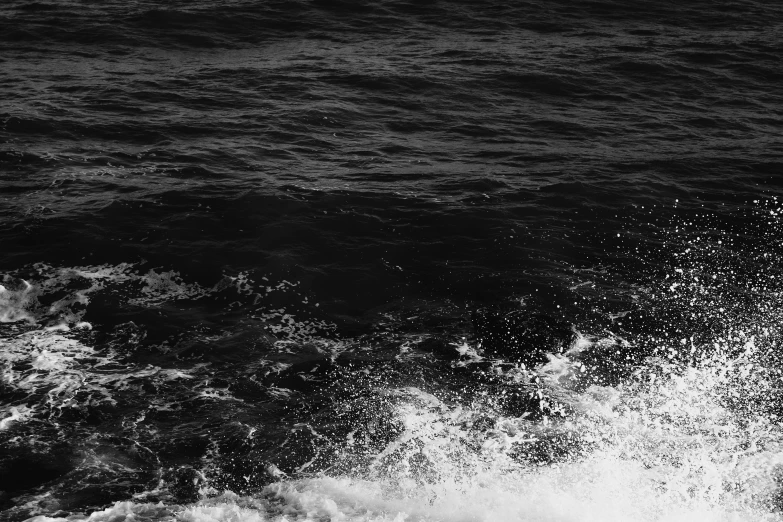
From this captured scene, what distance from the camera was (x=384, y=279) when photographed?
20953 millimetres

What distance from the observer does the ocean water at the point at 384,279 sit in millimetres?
14938

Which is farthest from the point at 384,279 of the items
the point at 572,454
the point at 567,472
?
the point at 567,472

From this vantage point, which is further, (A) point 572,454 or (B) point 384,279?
(B) point 384,279

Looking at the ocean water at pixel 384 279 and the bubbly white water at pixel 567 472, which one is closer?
the bubbly white water at pixel 567 472

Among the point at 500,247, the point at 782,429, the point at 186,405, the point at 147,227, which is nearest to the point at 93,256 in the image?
the point at 147,227

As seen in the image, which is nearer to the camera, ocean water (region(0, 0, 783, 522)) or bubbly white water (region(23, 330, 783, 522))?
bubbly white water (region(23, 330, 783, 522))

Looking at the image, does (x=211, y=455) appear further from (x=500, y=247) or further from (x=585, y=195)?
(x=585, y=195)

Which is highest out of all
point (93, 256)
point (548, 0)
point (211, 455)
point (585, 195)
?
point (548, 0)

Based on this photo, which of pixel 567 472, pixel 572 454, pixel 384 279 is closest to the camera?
pixel 567 472

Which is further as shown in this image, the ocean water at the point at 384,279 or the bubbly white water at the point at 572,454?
the ocean water at the point at 384,279

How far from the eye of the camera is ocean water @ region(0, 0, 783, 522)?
49.0 ft

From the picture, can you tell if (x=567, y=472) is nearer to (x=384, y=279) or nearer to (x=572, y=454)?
(x=572, y=454)

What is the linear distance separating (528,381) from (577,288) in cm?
419

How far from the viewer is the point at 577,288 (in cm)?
2066
